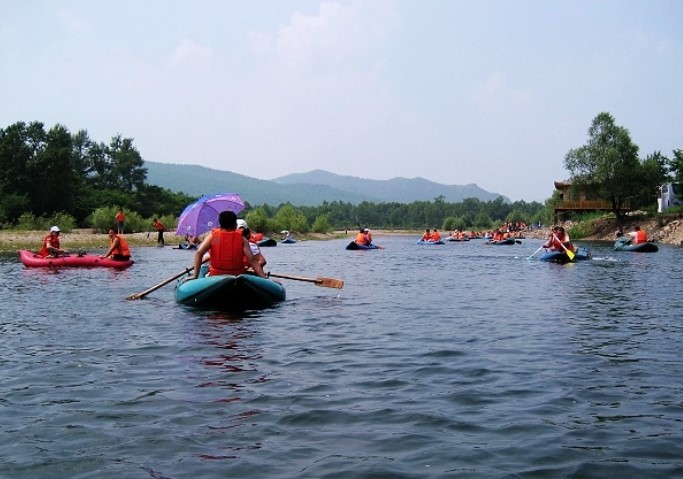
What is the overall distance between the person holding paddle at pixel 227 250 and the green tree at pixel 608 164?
56155mm

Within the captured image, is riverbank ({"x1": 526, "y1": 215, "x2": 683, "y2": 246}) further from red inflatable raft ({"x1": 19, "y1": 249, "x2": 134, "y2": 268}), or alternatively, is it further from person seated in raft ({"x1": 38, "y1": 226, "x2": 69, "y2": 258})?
person seated in raft ({"x1": 38, "y1": 226, "x2": 69, "y2": 258})

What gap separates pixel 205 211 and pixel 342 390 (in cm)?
1420

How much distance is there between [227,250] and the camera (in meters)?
13.1

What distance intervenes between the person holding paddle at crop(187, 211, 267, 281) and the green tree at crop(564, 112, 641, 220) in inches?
2211

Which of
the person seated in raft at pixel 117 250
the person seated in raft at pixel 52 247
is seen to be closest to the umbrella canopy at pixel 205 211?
the person seated in raft at pixel 117 250

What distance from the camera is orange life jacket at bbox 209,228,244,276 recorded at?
42.6ft

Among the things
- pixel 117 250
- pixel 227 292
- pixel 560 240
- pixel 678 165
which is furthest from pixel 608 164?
pixel 227 292

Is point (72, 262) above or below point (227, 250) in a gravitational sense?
below

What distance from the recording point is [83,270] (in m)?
23.2

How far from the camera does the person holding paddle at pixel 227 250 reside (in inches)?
506

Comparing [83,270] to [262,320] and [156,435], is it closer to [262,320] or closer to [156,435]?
[262,320]

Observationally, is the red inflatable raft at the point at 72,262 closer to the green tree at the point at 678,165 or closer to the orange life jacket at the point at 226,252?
the orange life jacket at the point at 226,252

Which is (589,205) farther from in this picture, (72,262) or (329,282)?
(329,282)

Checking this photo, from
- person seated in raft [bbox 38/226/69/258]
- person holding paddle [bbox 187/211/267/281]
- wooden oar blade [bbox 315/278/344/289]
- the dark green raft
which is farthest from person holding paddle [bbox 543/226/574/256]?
person seated in raft [bbox 38/226/69/258]
